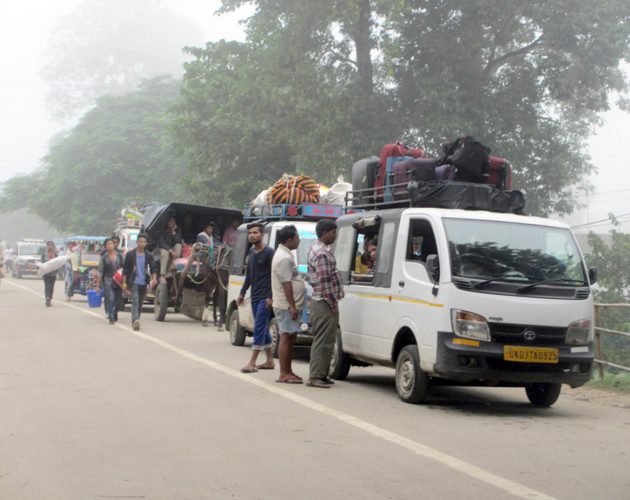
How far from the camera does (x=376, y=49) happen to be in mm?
33625

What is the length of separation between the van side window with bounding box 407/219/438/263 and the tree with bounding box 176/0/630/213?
2006cm

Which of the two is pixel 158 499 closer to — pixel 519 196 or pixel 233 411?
pixel 233 411

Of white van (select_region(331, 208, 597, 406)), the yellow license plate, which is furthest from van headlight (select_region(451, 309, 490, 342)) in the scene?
the yellow license plate

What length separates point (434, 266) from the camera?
10.2 metres

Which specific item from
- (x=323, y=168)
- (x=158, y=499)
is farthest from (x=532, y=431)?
(x=323, y=168)

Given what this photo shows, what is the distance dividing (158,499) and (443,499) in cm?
173

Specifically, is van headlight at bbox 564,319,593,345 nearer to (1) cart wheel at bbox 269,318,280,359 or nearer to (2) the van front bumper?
(2) the van front bumper

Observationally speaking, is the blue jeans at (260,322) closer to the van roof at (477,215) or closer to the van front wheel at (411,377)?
the van front wheel at (411,377)

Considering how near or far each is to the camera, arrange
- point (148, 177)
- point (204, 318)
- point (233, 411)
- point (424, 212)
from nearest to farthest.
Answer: point (233, 411) < point (424, 212) < point (204, 318) < point (148, 177)

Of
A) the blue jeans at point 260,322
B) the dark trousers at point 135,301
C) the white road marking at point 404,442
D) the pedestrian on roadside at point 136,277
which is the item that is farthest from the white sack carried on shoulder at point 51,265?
the blue jeans at point 260,322

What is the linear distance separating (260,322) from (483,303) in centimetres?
372

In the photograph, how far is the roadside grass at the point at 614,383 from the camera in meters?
13.1

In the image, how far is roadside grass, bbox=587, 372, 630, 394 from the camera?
13.1 meters

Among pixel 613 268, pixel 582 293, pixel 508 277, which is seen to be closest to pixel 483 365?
pixel 508 277
